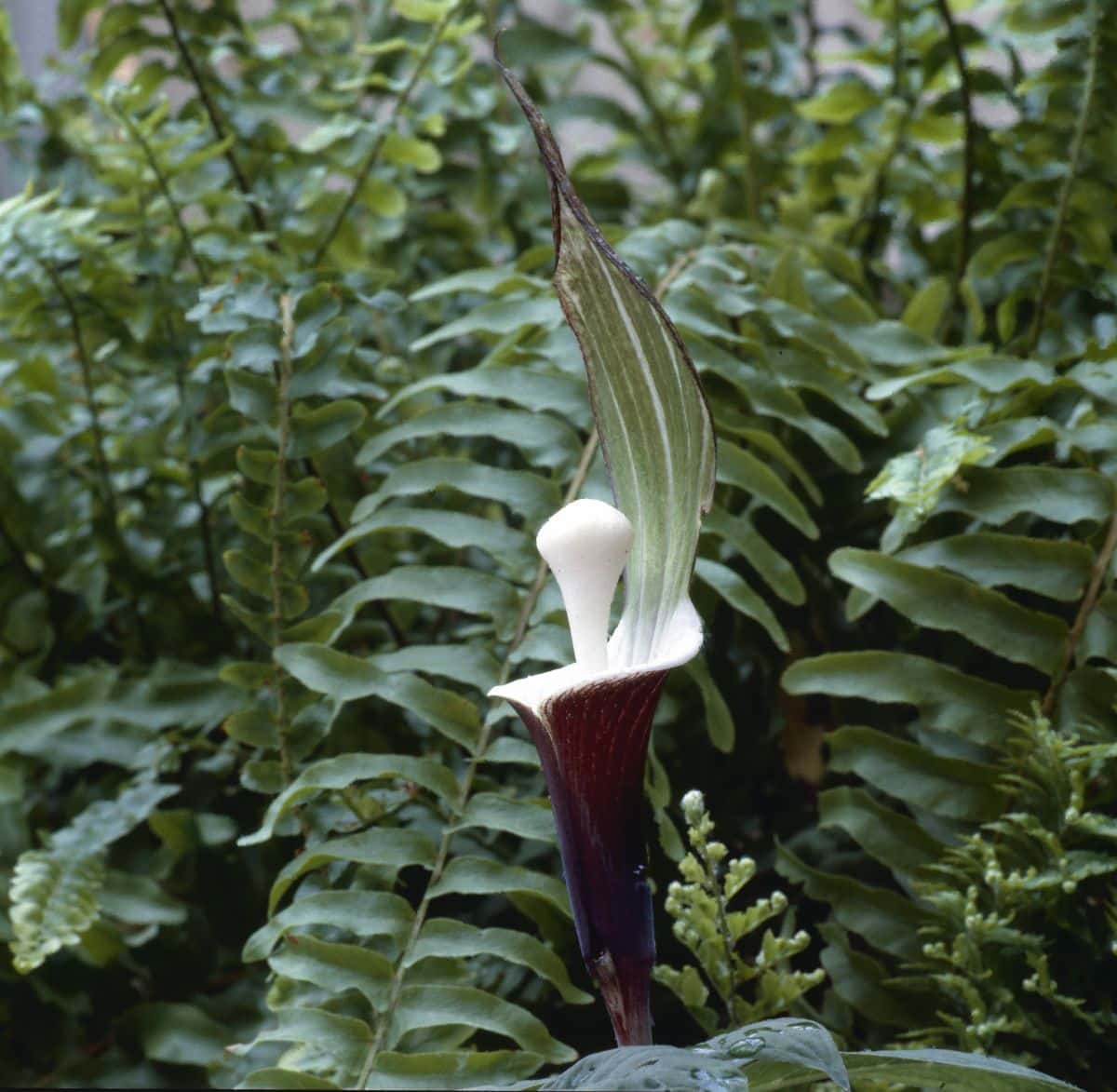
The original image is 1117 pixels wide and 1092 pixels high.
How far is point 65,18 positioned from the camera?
0.97 m

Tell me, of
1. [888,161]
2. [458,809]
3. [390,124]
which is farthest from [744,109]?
[458,809]

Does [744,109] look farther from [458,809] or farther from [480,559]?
[458,809]

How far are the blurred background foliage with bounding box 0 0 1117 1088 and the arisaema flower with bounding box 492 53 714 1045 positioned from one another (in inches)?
3.2

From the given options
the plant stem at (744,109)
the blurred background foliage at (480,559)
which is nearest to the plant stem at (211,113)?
the blurred background foliage at (480,559)

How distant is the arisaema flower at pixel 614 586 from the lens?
0.36 metres

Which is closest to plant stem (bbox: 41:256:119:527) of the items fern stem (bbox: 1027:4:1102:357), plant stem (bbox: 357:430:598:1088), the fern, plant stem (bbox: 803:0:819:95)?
plant stem (bbox: 357:430:598:1088)

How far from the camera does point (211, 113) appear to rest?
0.85 m

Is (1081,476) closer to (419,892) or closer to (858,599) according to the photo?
(858,599)

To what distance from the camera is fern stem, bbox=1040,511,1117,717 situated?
1.82 feet

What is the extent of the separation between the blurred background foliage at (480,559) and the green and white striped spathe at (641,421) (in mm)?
118

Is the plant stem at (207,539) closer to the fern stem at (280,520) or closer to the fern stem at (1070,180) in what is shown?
the fern stem at (280,520)

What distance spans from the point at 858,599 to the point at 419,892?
0.84 ft

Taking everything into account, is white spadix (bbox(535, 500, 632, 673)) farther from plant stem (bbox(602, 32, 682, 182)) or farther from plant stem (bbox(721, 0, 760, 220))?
plant stem (bbox(602, 32, 682, 182))

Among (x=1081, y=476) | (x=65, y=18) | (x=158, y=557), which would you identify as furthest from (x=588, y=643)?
(x=65, y=18)
